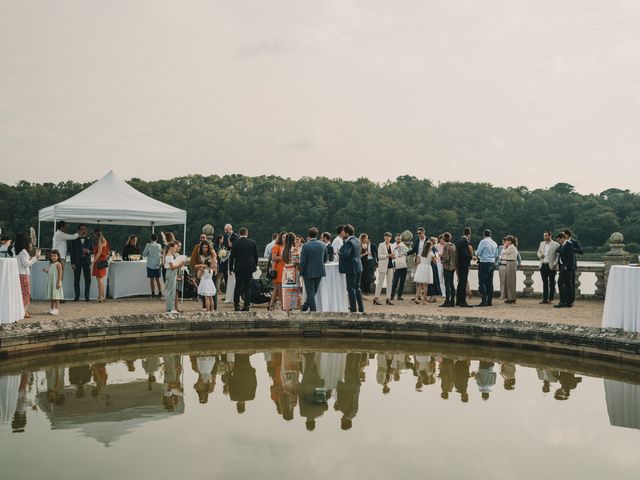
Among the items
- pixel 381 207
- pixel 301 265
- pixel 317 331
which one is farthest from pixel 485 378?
pixel 381 207

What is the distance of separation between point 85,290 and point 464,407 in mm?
9254

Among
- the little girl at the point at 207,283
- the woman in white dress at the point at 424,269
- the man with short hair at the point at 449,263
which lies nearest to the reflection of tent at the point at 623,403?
the man with short hair at the point at 449,263

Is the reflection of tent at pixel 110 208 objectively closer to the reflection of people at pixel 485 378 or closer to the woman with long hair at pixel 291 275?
the woman with long hair at pixel 291 275

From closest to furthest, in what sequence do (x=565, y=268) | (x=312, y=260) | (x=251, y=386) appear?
(x=251, y=386) → (x=312, y=260) → (x=565, y=268)

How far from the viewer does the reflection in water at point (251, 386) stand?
215 inches

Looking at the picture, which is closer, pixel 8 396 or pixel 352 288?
pixel 8 396

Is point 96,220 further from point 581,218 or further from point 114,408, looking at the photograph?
Answer: point 581,218

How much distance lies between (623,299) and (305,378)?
4363 millimetres

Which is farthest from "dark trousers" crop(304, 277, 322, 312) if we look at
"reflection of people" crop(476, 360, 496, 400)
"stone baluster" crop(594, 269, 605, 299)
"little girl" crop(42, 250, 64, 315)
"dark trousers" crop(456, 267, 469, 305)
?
"stone baluster" crop(594, 269, 605, 299)

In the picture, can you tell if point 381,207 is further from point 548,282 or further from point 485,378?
point 485,378

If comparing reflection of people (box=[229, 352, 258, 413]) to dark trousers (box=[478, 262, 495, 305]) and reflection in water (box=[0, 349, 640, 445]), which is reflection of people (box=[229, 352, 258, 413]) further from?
dark trousers (box=[478, 262, 495, 305])

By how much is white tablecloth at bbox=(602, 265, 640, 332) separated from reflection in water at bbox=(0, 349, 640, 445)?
1.44 m

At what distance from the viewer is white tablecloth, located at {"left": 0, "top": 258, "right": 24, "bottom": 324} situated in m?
8.45

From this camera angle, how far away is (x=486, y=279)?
12.8 m
